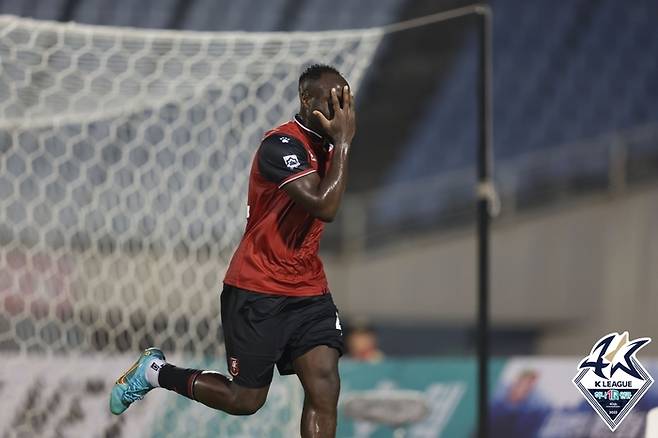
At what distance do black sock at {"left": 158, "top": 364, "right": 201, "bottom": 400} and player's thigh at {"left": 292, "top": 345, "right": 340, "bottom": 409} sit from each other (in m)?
0.37

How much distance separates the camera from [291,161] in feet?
12.0

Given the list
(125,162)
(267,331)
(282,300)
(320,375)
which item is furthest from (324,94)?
(125,162)

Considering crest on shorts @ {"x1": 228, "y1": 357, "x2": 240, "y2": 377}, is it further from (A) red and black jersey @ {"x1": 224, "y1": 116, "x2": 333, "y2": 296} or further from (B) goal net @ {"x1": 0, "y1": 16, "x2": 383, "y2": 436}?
(B) goal net @ {"x1": 0, "y1": 16, "x2": 383, "y2": 436}

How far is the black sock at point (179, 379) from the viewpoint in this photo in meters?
3.94

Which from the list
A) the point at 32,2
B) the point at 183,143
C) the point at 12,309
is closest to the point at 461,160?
the point at 32,2

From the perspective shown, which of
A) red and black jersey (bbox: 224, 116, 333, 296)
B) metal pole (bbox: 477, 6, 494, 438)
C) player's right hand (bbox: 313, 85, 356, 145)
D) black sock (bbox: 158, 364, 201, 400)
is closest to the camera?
player's right hand (bbox: 313, 85, 356, 145)

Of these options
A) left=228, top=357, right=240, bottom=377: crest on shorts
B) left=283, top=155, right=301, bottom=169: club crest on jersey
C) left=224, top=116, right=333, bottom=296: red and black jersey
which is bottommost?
left=228, top=357, right=240, bottom=377: crest on shorts

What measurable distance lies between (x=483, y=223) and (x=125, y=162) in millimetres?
1677

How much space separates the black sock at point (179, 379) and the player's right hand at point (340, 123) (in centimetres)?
96

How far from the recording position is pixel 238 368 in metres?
3.85

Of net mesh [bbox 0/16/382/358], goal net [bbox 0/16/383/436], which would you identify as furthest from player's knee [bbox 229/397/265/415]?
net mesh [bbox 0/16/382/358]

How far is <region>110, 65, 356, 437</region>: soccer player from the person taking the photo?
12.3 ft

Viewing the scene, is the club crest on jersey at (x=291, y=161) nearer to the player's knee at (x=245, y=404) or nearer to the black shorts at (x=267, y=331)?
the black shorts at (x=267, y=331)

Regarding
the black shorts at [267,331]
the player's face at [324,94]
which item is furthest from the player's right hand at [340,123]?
the black shorts at [267,331]
